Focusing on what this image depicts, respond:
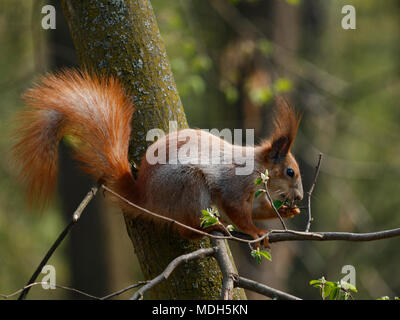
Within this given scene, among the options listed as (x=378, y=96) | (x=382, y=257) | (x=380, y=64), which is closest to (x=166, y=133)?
(x=382, y=257)

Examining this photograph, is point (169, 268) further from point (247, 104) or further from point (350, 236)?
point (247, 104)

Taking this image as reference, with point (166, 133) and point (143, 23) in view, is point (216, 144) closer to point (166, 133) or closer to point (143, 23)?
point (166, 133)

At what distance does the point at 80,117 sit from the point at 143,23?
0.54m

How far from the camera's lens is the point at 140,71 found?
2277 mm

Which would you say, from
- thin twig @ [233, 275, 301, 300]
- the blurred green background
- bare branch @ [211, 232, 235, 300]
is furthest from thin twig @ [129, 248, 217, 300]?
the blurred green background

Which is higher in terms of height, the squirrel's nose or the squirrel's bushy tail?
the squirrel's bushy tail

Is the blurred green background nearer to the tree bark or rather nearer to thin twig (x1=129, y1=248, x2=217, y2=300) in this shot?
the tree bark

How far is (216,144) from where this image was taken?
2.61 metres

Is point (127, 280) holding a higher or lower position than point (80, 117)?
lower

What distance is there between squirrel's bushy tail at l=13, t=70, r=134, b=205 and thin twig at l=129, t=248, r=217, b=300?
2.29 ft

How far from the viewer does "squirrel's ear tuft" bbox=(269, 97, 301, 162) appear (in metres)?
2.63

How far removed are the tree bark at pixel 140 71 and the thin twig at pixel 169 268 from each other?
0.41 m

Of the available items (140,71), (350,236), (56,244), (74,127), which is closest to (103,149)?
(74,127)

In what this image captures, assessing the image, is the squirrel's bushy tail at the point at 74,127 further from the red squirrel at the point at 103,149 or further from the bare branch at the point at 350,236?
the bare branch at the point at 350,236
